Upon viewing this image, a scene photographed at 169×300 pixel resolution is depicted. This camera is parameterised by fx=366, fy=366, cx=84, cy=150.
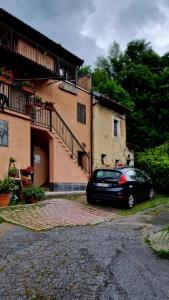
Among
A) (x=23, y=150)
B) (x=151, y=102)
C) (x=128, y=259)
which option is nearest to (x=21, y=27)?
(x=23, y=150)

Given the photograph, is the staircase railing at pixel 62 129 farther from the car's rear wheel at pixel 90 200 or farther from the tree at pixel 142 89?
the tree at pixel 142 89

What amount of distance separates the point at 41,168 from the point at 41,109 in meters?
3.63

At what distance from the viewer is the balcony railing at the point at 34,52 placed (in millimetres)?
A: 17984

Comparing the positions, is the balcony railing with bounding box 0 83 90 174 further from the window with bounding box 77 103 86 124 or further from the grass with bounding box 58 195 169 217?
the grass with bounding box 58 195 169 217

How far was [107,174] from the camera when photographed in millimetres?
14008

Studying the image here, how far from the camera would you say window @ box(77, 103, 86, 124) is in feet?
73.6

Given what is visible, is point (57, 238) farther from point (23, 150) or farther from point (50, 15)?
point (50, 15)

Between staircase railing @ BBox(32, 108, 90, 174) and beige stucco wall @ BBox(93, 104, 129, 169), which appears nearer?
staircase railing @ BBox(32, 108, 90, 174)

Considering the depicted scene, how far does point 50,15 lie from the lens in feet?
48.2

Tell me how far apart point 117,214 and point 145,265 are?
655 cm

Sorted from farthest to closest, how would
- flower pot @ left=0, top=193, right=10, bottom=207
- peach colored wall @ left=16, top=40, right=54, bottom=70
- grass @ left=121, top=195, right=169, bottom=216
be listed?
1. peach colored wall @ left=16, top=40, right=54, bottom=70
2. grass @ left=121, top=195, right=169, bottom=216
3. flower pot @ left=0, top=193, right=10, bottom=207

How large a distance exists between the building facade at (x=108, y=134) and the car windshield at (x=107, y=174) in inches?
357

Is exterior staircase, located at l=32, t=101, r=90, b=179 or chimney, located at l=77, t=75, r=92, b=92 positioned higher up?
chimney, located at l=77, t=75, r=92, b=92

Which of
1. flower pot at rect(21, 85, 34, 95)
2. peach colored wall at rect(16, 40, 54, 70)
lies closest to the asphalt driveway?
flower pot at rect(21, 85, 34, 95)
